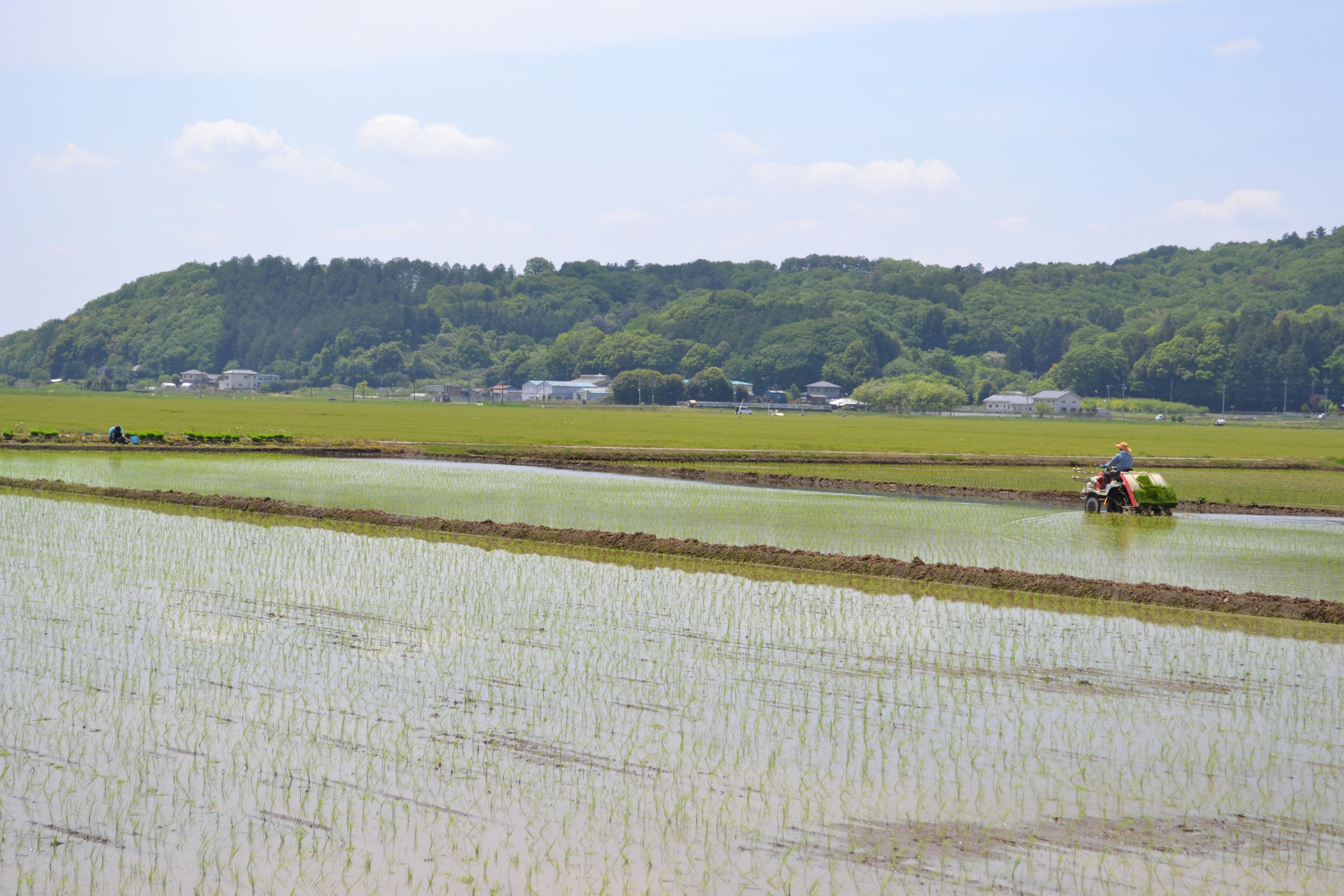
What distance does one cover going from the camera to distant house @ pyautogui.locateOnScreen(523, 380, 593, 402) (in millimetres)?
175750

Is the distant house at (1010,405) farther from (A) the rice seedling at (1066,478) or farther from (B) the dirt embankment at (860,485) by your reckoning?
(B) the dirt embankment at (860,485)

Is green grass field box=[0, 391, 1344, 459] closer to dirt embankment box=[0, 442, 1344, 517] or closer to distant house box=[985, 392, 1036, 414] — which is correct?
dirt embankment box=[0, 442, 1344, 517]

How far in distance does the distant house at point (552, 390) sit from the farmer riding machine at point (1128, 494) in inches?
5838

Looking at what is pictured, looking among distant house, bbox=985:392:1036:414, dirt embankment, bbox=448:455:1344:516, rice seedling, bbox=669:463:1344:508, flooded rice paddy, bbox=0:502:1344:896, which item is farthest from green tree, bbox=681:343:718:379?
flooded rice paddy, bbox=0:502:1344:896

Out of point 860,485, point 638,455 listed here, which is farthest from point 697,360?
point 860,485

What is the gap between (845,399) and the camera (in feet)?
541

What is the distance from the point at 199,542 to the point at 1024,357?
193m

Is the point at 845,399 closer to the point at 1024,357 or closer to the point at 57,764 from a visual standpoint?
the point at 1024,357

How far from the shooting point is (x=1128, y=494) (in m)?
22.7

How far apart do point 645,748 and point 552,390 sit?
→ 172 metres

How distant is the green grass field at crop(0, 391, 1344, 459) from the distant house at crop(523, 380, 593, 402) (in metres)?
68.2

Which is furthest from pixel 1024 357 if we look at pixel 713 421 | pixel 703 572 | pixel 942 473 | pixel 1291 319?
pixel 703 572

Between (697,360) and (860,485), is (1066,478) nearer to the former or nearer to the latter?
(860,485)

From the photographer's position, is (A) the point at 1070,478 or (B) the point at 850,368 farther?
(B) the point at 850,368
